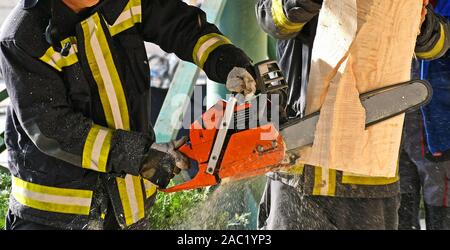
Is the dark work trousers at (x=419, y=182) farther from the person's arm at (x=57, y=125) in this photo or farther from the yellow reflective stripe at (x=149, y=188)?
the person's arm at (x=57, y=125)

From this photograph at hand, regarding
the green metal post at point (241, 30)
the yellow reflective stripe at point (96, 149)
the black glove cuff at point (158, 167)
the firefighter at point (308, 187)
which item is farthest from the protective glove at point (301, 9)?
the green metal post at point (241, 30)

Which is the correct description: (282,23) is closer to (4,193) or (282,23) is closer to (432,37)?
(432,37)

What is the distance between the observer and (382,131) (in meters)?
3.04

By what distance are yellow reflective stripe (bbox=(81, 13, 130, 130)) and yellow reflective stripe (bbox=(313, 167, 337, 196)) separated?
0.76 m

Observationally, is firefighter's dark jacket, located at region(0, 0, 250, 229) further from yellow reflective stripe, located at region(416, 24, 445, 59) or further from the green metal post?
the green metal post

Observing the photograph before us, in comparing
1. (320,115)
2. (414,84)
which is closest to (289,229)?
(320,115)

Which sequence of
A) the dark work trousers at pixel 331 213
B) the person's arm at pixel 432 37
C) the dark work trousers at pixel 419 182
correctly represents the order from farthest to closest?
1. the dark work trousers at pixel 419 182
2. the person's arm at pixel 432 37
3. the dark work trousers at pixel 331 213

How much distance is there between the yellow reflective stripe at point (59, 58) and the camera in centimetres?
269

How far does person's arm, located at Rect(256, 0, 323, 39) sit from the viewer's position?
3.11 metres

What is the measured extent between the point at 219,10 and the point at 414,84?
168 cm

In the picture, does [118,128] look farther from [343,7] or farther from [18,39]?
[343,7]

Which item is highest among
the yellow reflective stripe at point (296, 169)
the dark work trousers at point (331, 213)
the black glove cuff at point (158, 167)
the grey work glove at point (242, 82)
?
the grey work glove at point (242, 82)

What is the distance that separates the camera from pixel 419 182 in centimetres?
436

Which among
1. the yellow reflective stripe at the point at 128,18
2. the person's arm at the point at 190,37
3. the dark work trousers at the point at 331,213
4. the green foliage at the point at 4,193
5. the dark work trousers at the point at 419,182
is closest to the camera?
the yellow reflective stripe at the point at 128,18
